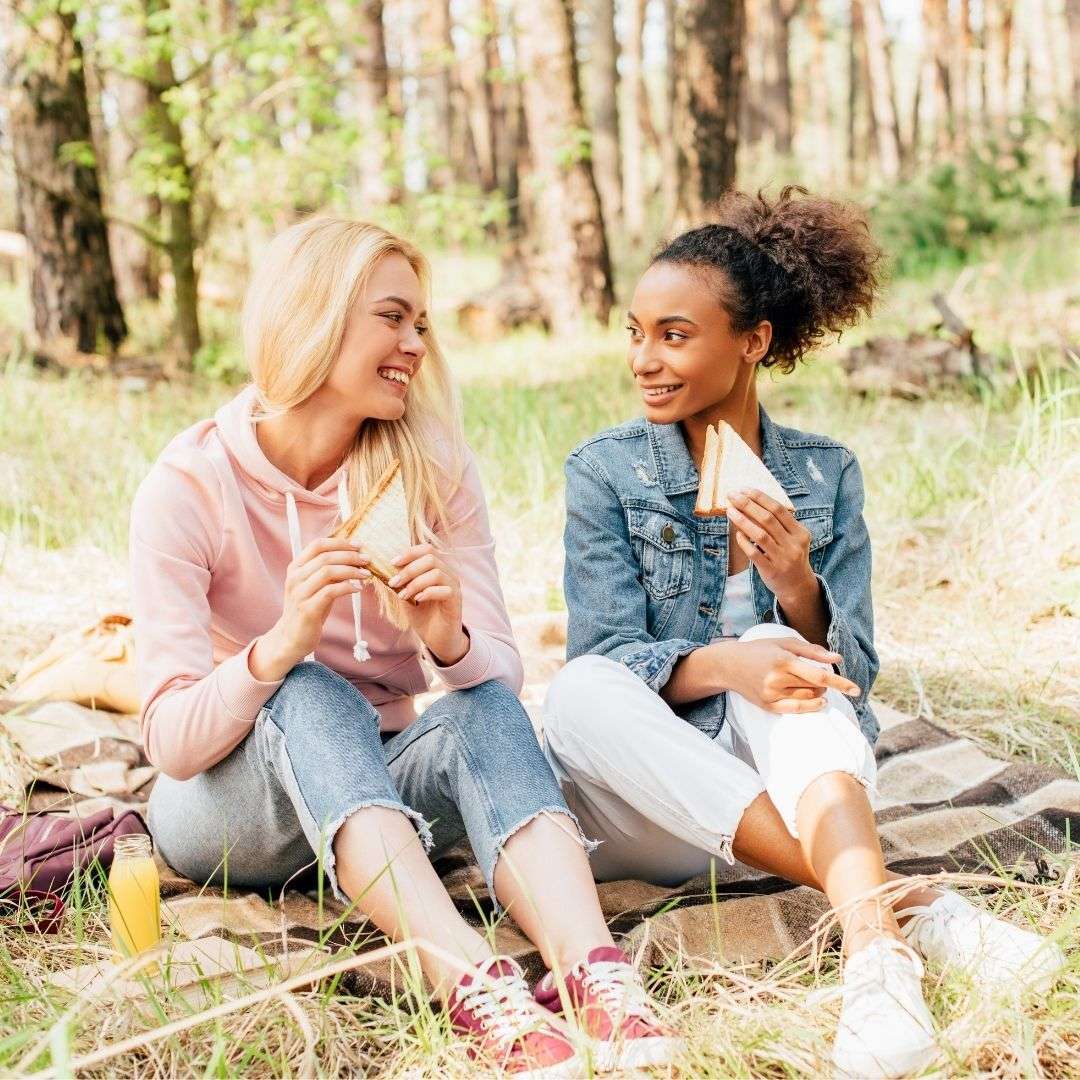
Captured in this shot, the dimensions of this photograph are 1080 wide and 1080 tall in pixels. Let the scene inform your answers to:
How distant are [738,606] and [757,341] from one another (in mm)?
605

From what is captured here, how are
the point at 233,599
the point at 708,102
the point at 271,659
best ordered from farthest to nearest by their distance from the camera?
the point at 708,102
the point at 233,599
the point at 271,659

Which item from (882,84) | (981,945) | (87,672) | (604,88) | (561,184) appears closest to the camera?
(981,945)

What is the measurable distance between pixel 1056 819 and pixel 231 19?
9.43 metres

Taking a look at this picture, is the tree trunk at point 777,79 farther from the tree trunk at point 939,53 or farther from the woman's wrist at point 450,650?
the woman's wrist at point 450,650

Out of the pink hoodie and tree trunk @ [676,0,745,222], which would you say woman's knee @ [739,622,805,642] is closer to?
the pink hoodie

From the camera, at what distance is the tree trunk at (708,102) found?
8.66 meters

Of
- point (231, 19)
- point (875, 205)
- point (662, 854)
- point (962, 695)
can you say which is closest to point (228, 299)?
point (231, 19)

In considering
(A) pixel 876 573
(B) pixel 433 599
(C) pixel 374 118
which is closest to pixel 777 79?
(C) pixel 374 118

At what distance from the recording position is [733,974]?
2.22 meters

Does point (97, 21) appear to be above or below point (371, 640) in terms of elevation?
above

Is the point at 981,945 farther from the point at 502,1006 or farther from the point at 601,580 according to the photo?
the point at 601,580

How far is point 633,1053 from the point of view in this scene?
1.94 m

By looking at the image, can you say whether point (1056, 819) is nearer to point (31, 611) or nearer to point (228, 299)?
point (31, 611)

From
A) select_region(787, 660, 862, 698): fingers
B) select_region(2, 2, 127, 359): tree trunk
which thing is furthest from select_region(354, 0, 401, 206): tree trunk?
select_region(787, 660, 862, 698): fingers
